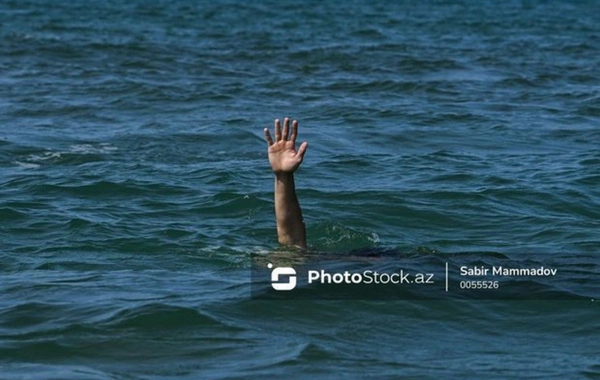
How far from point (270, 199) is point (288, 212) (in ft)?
11.8

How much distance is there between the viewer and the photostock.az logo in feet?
32.8

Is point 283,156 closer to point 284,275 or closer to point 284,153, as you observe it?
point 284,153

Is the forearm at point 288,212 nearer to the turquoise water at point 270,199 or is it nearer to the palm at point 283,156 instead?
the palm at point 283,156

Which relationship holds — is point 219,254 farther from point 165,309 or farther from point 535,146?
point 535,146

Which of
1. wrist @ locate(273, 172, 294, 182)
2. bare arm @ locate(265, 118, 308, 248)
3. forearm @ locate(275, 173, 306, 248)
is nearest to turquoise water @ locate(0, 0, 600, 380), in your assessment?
forearm @ locate(275, 173, 306, 248)

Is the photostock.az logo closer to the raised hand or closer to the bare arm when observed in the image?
the bare arm

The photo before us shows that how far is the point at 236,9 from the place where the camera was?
4344cm

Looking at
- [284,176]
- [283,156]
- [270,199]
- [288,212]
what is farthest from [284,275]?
[270,199]

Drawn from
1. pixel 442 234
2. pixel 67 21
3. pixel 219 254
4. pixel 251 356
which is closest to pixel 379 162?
pixel 442 234

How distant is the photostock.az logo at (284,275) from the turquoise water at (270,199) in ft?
0.83

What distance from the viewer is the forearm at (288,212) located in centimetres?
1014

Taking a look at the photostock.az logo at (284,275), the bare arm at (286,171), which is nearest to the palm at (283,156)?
the bare arm at (286,171)

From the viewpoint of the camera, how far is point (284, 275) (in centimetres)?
1017

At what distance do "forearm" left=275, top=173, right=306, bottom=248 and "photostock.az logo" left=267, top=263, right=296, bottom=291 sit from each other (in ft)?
0.86
